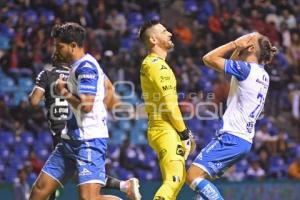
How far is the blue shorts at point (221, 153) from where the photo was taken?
959cm

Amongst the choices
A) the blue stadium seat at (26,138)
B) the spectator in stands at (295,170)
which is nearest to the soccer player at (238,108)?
the blue stadium seat at (26,138)

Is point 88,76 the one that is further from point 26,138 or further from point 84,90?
point 26,138

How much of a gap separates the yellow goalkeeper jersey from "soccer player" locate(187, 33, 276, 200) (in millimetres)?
504

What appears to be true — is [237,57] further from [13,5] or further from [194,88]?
[13,5]

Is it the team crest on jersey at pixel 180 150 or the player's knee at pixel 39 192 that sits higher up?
the team crest on jersey at pixel 180 150

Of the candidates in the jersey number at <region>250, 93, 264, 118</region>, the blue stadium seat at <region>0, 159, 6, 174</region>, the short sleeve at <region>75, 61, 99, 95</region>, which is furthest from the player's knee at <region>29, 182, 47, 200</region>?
the blue stadium seat at <region>0, 159, 6, 174</region>

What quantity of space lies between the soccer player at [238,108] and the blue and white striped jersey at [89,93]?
4.67 ft

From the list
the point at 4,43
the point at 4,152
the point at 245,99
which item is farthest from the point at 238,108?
the point at 4,43

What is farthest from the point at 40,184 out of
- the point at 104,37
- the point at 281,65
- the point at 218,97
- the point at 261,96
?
the point at 281,65

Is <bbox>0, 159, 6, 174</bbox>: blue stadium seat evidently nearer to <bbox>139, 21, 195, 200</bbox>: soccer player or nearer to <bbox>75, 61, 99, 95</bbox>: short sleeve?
<bbox>139, 21, 195, 200</bbox>: soccer player

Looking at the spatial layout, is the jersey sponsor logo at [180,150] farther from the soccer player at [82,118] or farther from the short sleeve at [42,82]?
the short sleeve at [42,82]

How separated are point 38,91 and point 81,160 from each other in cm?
181

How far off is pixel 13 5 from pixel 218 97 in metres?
5.70

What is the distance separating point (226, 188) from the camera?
16203mm
